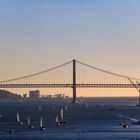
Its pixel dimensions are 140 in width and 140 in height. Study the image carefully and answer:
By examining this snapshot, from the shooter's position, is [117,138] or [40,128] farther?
[40,128]

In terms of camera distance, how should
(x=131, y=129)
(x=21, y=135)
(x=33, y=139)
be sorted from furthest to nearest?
(x=131, y=129)
(x=21, y=135)
(x=33, y=139)

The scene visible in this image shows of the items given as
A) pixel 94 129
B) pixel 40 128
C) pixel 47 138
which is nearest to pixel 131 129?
pixel 94 129

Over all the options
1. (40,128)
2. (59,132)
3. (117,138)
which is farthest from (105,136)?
(40,128)

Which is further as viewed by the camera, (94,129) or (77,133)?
(94,129)

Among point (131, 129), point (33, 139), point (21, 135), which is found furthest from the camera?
point (131, 129)

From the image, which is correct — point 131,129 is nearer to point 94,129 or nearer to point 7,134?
point 94,129

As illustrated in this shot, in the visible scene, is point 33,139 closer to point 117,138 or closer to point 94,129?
point 117,138

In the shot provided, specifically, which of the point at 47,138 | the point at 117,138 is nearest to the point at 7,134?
the point at 47,138

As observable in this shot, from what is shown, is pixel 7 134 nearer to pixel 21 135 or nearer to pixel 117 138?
pixel 21 135
